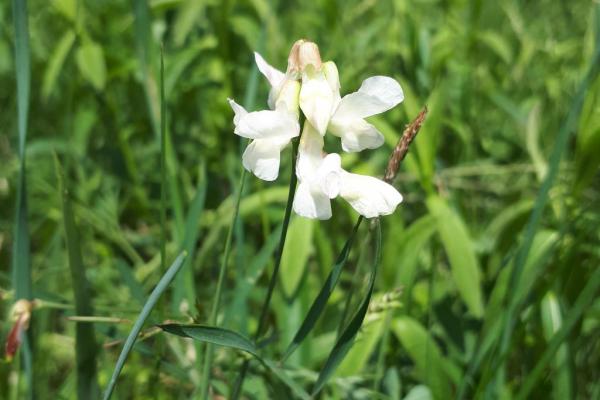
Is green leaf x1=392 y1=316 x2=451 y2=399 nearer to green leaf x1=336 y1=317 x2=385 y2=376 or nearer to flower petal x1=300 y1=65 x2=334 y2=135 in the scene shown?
green leaf x1=336 y1=317 x2=385 y2=376

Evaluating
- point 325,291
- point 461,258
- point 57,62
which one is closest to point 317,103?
point 325,291

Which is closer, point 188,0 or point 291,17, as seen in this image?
point 188,0

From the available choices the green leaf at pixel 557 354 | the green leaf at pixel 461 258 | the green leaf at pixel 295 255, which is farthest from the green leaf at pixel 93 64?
the green leaf at pixel 557 354

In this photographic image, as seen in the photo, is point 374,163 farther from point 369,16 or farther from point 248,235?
point 369,16

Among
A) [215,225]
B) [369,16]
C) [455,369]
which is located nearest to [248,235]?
[215,225]

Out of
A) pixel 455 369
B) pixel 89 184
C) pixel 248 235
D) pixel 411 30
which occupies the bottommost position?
pixel 455 369

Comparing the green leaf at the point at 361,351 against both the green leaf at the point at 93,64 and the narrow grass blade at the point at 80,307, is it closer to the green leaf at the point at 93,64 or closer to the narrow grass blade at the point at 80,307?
the narrow grass blade at the point at 80,307

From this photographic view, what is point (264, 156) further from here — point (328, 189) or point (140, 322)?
point (140, 322)
